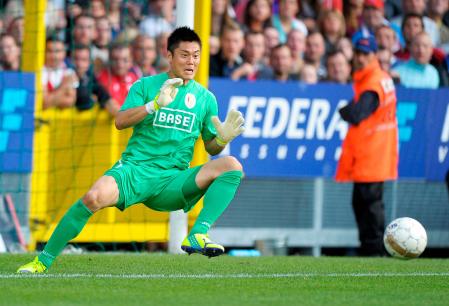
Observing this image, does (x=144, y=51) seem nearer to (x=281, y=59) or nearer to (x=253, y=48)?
(x=253, y=48)

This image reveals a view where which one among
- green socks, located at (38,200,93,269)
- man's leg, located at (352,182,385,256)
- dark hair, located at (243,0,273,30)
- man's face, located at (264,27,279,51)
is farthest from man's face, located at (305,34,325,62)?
green socks, located at (38,200,93,269)

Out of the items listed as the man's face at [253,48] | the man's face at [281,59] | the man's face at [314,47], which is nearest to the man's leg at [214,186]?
the man's face at [281,59]

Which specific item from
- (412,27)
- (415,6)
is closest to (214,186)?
(412,27)

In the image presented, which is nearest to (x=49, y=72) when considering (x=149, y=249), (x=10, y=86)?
(x=10, y=86)

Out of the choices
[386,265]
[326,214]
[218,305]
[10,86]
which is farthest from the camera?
[326,214]

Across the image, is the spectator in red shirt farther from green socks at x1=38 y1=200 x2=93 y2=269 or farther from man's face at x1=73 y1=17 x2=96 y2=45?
green socks at x1=38 y1=200 x2=93 y2=269

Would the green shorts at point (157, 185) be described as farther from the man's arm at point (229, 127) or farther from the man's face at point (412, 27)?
the man's face at point (412, 27)

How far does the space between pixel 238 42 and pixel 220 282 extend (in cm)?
576

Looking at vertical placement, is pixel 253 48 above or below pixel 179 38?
below

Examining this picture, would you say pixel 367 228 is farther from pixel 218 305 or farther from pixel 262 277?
pixel 218 305

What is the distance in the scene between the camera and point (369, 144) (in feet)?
41.8

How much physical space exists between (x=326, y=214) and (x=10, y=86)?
3875 millimetres

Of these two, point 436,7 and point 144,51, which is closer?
point 144,51

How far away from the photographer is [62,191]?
12742 millimetres
